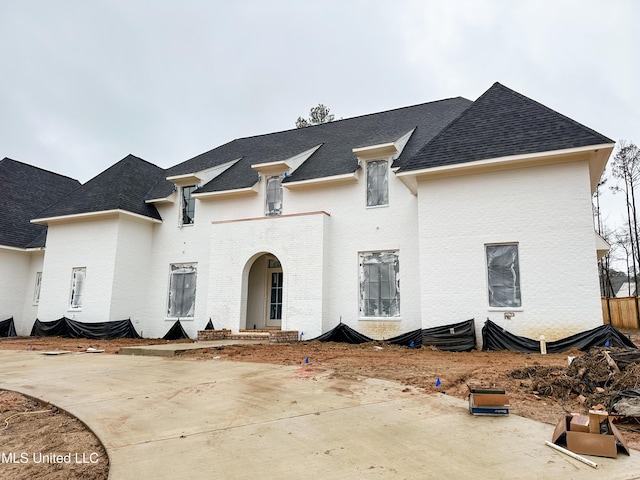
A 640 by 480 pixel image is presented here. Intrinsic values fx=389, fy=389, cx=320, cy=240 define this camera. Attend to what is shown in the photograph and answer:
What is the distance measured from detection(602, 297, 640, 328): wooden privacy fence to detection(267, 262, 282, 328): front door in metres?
19.0

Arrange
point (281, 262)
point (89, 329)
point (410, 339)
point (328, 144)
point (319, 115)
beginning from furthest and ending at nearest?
point (319, 115) → point (328, 144) → point (89, 329) → point (281, 262) → point (410, 339)

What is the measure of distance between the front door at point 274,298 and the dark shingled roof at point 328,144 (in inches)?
146

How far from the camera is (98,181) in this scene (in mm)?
18250

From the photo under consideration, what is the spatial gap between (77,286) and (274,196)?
9.21m

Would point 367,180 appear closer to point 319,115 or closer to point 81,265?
point 81,265

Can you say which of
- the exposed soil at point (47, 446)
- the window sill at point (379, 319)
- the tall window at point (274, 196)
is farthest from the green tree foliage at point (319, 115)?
the exposed soil at point (47, 446)

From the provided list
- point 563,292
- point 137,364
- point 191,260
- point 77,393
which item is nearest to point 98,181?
point 191,260

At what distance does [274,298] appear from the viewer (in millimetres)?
15594

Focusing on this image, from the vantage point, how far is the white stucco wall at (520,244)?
975cm

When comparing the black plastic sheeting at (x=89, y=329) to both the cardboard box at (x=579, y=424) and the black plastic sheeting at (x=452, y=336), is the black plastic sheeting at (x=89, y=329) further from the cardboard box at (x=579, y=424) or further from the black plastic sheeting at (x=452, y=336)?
the cardboard box at (x=579, y=424)

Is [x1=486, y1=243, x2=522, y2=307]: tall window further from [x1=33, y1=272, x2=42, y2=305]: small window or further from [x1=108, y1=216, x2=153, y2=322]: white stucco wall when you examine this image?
[x1=33, y1=272, x2=42, y2=305]: small window

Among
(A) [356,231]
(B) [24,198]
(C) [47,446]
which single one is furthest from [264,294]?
(B) [24,198]

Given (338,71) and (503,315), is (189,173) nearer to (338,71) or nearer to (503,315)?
(503,315)

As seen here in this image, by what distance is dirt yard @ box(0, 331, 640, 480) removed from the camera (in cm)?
364
